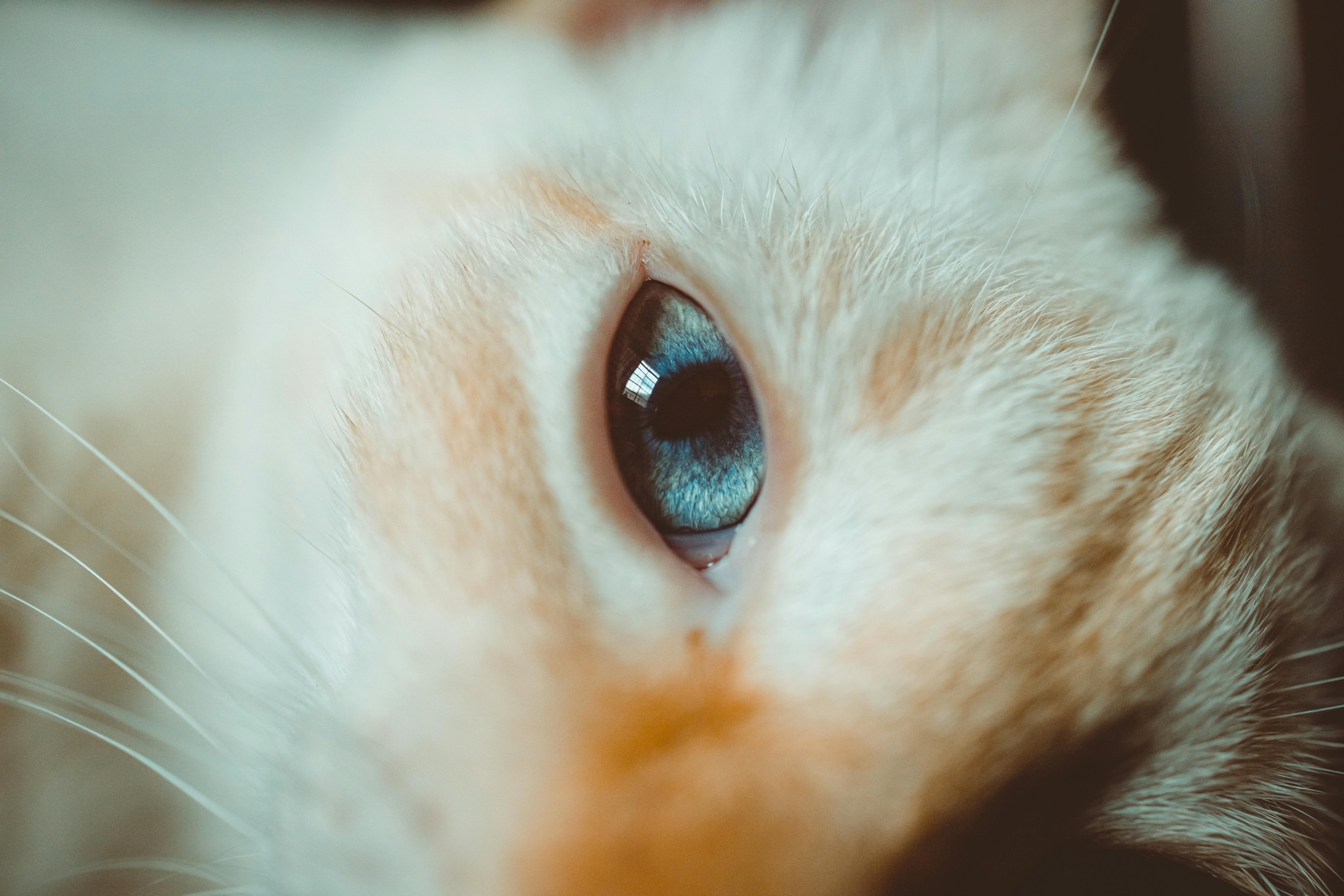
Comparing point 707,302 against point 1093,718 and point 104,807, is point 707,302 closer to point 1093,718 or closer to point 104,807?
point 1093,718

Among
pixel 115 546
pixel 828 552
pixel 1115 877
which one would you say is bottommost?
pixel 1115 877

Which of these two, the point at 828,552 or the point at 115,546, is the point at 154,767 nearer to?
the point at 115,546

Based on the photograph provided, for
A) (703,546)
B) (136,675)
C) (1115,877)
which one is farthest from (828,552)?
(136,675)

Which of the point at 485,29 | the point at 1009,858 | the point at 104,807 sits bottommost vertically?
the point at 1009,858

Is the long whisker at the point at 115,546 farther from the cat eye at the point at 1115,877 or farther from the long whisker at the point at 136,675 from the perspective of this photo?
the cat eye at the point at 1115,877

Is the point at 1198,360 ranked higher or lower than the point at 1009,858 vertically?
higher

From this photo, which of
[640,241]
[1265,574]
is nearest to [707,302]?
[640,241]

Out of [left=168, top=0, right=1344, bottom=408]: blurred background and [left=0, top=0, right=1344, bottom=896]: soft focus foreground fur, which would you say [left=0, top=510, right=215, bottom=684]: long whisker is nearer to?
[left=0, top=0, right=1344, bottom=896]: soft focus foreground fur
